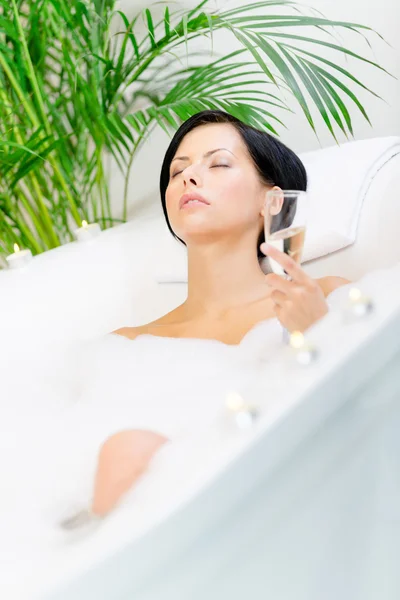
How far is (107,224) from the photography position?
2.52 metres

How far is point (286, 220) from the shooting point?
3.22 ft

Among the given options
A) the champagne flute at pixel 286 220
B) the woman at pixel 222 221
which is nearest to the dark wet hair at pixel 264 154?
the woman at pixel 222 221

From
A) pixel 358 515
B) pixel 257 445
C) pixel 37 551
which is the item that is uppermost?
pixel 257 445

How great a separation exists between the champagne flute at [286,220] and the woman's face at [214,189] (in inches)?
14.3

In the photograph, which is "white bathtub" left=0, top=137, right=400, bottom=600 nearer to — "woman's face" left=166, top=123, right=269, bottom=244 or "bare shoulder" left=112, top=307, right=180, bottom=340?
"woman's face" left=166, top=123, right=269, bottom=244

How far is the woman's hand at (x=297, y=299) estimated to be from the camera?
40.5 inches

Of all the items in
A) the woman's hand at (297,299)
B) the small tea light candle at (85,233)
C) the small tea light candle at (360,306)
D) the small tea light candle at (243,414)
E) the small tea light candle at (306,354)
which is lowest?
the small tea light candle at (85,233)

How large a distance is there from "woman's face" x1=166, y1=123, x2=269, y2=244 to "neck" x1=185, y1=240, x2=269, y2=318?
0.03 m

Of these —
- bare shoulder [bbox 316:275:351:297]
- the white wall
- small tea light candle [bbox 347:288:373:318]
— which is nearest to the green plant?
the white wall

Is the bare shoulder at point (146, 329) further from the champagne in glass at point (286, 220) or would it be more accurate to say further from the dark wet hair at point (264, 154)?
the champagne in glass at point (286, 220)

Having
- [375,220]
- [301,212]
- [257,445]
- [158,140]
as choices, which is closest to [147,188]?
[158,140]

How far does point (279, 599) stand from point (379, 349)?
31cm

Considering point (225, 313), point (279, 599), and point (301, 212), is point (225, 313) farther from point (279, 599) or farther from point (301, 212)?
point (279, 599)

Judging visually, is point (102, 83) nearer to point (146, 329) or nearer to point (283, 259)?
point (146, 329)
